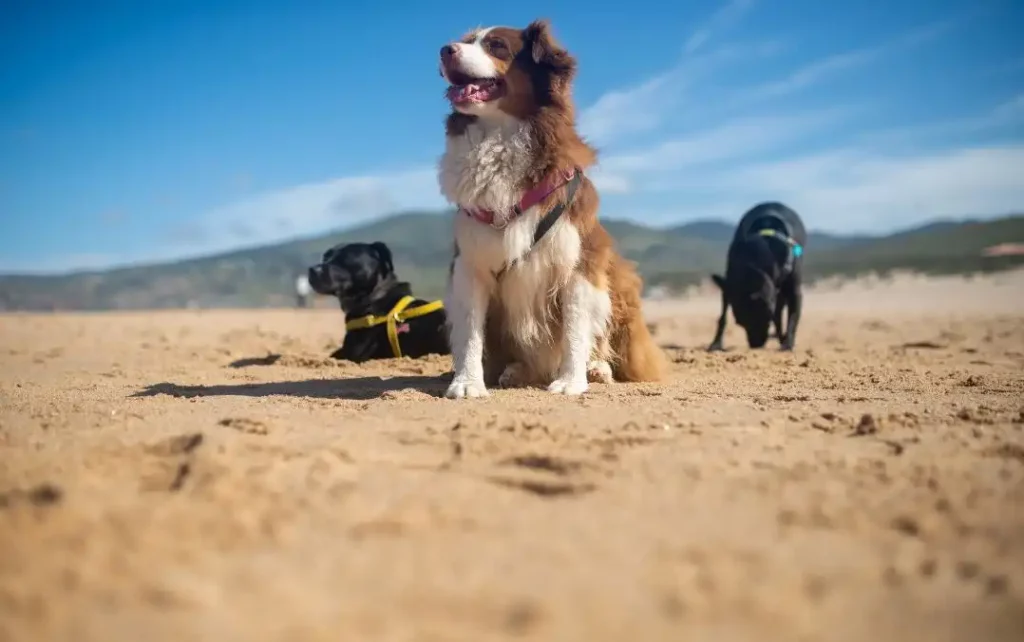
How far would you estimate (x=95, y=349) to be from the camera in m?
8.75

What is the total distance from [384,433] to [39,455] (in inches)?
45.8

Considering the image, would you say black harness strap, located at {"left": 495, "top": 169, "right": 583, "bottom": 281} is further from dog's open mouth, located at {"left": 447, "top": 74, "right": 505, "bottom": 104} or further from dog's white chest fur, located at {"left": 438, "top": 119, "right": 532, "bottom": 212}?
dog's open mouth, located at {"left": 447, "top": 74, "right": 505, "bottom": 104}

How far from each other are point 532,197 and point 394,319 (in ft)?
9.36

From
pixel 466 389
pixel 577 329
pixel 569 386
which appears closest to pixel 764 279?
pixel 577 329

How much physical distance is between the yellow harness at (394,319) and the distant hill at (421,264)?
15413 mm

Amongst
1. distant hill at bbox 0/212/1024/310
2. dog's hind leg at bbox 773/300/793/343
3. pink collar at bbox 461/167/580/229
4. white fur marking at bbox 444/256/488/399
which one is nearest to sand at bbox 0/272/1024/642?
white fur marking at bbox 444/256/488/399

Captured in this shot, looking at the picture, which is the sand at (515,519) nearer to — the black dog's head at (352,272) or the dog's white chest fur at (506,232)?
the dog's white chest fur at (506,232)

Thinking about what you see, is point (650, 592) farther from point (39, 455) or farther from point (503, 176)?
point (503, 176)

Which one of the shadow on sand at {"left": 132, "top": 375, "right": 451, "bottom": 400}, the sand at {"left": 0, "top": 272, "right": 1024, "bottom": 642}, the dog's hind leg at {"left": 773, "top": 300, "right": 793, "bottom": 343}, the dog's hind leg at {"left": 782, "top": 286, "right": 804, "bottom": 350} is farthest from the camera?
the dog's hind leg at {"left": 773, "top": 300, "right": 793, "bottom": 343}

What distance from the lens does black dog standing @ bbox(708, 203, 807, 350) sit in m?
8.70

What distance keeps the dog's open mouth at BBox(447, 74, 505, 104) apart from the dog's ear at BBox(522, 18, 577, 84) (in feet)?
0.86

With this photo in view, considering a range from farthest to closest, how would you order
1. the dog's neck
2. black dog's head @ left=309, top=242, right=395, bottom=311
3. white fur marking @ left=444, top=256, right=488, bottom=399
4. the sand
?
the dog's neck
black dog's head @ left=309, top=242, right=395, bottom=311
white fur marking @ left=444, top=256, right=488, bottom=399
the sand

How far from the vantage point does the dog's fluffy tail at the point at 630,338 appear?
5113mm

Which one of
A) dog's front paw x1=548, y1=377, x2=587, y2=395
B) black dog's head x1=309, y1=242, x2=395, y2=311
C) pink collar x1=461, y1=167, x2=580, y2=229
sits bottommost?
dog's front paw x1=548, y1=377, x2=587, y2=395
